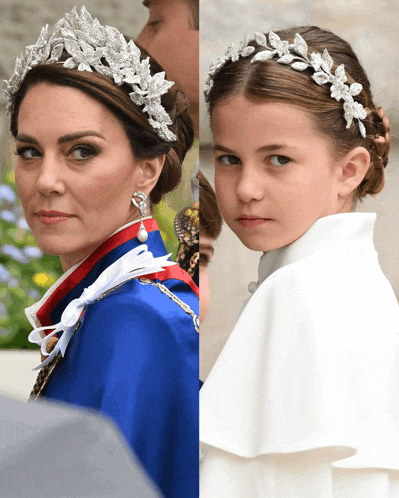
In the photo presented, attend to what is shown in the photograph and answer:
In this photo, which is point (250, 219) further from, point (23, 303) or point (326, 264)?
point (23, 303)

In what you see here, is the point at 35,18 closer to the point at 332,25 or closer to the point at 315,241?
the point at 332,25

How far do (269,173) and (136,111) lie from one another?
0.33m

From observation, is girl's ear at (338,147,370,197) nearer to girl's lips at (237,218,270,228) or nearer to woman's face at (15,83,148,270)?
girl's lips at (237,218,270,228)

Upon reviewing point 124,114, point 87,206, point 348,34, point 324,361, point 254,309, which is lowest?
point 324,361

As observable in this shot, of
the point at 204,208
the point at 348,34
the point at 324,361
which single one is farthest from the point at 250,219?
the point at 348,34

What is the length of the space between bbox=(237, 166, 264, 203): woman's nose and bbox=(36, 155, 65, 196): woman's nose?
1.28 ft

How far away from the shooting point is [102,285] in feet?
4.42

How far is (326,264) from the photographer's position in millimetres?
1483

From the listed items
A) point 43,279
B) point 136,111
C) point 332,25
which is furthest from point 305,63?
point 43,279

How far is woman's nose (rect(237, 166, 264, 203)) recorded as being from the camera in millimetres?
1473

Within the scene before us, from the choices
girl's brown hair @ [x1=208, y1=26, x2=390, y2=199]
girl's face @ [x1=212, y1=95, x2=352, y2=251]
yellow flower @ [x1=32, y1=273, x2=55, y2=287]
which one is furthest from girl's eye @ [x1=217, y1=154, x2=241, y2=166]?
yellow flower @ [x1=32, y1=273, x2=55, y2=287]

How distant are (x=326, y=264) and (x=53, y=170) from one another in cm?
62

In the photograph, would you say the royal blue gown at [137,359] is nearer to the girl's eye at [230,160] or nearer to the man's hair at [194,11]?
the girl's eye at [230,160]

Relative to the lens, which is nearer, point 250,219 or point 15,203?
point 15,203
